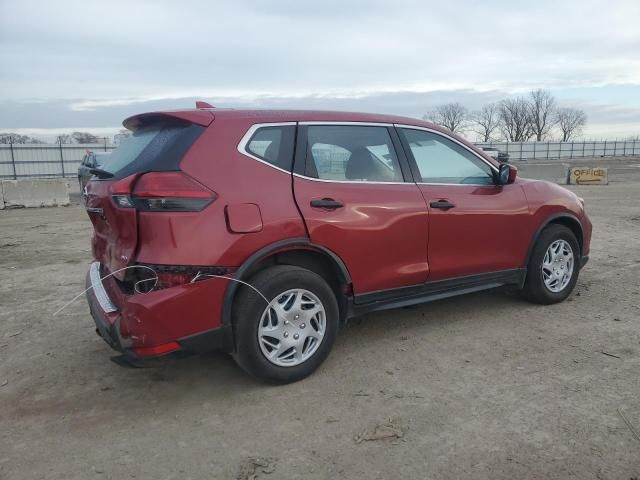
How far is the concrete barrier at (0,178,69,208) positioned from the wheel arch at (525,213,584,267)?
14.8 metres

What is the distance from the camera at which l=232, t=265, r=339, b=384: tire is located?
126 inches

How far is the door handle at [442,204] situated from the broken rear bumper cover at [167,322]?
1757 mm

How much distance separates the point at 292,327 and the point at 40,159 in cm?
3325

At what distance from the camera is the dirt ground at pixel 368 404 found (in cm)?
260

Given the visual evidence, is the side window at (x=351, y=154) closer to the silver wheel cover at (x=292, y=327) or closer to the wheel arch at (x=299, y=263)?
the wheel arch at (x=299, y=263)

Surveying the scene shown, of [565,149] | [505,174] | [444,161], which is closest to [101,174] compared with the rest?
[444,161]

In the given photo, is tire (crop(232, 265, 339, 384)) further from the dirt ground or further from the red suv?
the dirt ground

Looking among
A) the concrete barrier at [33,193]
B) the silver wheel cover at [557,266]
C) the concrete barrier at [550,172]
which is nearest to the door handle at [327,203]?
the silver wheel cover at [557,266]

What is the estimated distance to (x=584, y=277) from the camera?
19.4 feet

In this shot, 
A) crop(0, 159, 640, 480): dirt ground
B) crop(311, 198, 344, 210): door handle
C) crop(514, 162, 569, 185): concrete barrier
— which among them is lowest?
crop(0, 159, 640, 480): dirt ground

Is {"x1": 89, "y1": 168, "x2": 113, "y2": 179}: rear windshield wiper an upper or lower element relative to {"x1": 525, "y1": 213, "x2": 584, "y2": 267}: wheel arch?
upper

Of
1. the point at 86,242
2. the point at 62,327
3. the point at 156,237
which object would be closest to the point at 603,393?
the point at 156,237

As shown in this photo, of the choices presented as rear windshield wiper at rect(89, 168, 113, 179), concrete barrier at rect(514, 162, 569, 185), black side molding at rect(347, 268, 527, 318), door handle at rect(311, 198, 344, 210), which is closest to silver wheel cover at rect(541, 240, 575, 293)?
black side molding at rect(347, 268, 527, 318)

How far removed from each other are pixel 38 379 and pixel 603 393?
12.2 feet
